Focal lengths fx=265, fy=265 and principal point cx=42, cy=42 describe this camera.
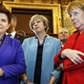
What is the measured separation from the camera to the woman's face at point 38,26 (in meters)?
3.26

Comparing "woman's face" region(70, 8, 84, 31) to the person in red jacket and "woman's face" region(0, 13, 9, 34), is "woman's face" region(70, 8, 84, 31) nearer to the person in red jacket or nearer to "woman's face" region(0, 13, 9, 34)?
the person in red jacket

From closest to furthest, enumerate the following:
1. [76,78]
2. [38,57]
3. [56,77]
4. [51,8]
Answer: [76,78], [56,77], [38,57], [51,8]

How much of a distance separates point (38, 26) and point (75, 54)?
1.25m

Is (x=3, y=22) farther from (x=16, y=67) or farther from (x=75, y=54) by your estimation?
(x=75, y=54)

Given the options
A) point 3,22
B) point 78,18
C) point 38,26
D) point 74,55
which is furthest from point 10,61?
point 38,26

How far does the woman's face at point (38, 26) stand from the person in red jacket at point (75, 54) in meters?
0.95

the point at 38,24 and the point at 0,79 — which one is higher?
the point at 38,24

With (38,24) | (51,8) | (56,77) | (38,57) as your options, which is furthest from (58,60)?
(51,8)

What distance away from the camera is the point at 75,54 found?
6.82 ft

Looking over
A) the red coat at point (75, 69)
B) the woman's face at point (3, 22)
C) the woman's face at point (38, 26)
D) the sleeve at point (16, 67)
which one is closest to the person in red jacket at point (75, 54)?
the red coat at point (75, 69)

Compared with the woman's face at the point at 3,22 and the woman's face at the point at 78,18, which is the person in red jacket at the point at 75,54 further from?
the woman's face at the point at 3,22

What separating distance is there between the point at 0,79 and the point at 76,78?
24.1 inches

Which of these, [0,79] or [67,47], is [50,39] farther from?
[0,79]

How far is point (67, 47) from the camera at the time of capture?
7.38 ft
